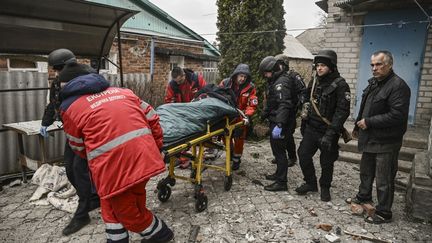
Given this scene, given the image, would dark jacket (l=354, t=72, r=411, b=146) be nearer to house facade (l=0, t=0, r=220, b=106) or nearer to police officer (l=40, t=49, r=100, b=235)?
police officer (l=40, t=49, r=100, b=235)

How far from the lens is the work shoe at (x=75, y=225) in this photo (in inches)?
127

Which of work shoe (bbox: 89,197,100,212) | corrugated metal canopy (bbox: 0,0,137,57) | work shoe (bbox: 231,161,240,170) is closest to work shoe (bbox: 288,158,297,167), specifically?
work shoe (bbox: 231,161,240,170)

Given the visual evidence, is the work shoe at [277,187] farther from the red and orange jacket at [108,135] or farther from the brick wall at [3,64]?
the brick wall at [3,64]

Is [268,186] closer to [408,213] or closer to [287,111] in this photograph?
[287,111]

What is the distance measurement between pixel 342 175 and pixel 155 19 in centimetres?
998

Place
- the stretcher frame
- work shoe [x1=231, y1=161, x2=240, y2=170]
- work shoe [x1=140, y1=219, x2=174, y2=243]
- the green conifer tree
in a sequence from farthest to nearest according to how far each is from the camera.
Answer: the green conifer tree, work shoe [x1=231, y1=161, x2=240, y2=170], the stretcher frame, work shoe [x1=140, y1=219, x2=174, y2=243]

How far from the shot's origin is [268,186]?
14.4 feet

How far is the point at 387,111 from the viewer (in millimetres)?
3352

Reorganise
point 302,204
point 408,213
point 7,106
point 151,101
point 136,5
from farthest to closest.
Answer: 1. point 136,5
2. point 151,101
3. point 7,106
4. point 302,204
5. point 408,213

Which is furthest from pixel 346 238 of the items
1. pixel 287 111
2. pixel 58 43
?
pixel 58 43

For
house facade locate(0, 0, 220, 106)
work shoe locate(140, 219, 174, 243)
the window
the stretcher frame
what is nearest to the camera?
work shoe locate(140, 219, 174, 243)

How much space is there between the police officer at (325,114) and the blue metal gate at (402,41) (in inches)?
130

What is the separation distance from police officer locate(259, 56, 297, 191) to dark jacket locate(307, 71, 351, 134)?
14.3 inches

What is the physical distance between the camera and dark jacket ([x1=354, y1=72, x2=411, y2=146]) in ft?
10.5
